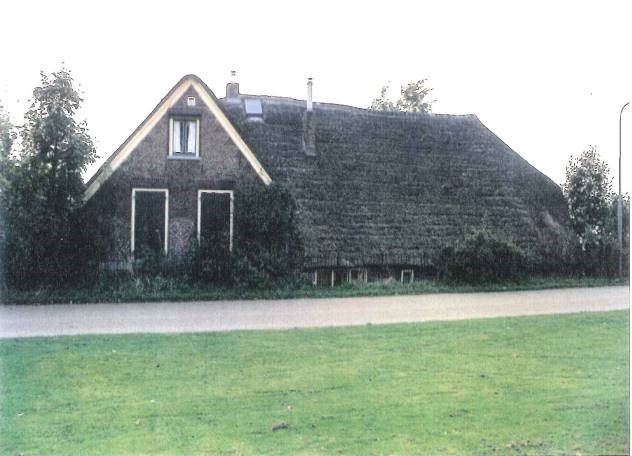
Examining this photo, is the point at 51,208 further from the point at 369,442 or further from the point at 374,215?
the point at 369,442

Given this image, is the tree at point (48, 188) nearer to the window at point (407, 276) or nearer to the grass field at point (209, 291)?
the grass field at point (209, 291)

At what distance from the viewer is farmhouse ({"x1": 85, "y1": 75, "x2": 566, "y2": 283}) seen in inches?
702

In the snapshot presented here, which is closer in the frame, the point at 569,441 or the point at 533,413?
the point at 569,441

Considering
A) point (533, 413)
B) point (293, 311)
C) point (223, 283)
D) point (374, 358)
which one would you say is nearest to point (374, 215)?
point (223, 283)

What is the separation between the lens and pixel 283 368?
299 inches

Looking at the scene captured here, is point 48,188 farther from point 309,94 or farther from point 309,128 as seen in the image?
point 309,94

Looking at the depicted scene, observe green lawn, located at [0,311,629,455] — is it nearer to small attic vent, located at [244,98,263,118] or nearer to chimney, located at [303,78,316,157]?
chimney, located at [303,78,316,157]

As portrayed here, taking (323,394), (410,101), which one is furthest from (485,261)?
(410,101)

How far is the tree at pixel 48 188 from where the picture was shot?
1448 centimetres

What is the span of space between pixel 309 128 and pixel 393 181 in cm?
300

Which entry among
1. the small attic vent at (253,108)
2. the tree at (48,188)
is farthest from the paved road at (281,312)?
the small attic vent at (253,108)

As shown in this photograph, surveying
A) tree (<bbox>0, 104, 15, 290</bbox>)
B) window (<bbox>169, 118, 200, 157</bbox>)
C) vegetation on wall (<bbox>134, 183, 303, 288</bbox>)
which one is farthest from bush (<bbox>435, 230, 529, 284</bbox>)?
tree (<bbox>0, 104, 15, 290</bbox>)

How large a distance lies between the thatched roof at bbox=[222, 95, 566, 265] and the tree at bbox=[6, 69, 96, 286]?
450cm

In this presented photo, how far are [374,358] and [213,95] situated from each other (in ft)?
38.1
